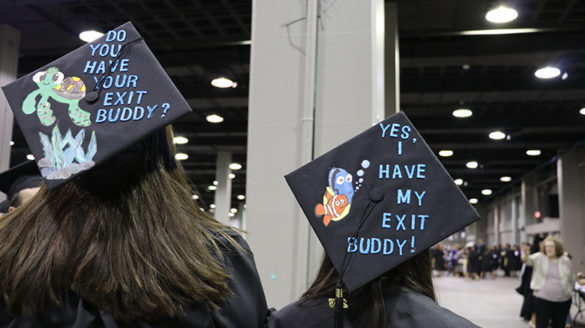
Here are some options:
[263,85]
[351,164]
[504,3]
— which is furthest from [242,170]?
[351,164]

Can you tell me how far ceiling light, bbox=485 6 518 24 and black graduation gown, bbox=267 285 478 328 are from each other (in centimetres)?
628

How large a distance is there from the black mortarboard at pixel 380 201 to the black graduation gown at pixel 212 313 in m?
0.25

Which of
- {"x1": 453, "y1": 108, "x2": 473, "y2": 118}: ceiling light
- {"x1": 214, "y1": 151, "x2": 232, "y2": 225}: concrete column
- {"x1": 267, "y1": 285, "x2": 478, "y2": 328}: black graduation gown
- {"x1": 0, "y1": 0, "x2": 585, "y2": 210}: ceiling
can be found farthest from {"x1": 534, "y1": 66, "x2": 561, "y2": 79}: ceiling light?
{"x1": 214, "y1": 151, "x2": 232, "y2": 225}: concrete column

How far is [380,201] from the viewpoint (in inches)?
64.0

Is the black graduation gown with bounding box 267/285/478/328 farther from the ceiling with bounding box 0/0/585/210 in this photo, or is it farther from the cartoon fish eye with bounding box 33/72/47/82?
the ceiling with bounding box 0/0/585/210

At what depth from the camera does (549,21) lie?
7.70 m

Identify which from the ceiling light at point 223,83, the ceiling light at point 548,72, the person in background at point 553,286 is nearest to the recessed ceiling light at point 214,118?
the ceiling light at point 223,83

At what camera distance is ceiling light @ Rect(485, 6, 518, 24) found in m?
7.04

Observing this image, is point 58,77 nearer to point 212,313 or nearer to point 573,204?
point 212,313

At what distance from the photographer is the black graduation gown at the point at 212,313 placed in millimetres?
1320

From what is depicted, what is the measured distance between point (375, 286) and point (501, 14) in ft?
21.0

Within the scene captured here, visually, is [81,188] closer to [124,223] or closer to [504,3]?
[124,223]

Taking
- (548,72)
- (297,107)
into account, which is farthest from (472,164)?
(297,107)

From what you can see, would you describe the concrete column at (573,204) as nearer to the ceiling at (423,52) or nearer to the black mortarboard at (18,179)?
the ceiling at (423,52)
